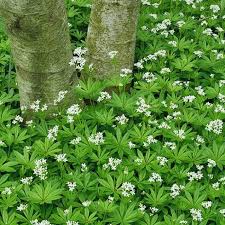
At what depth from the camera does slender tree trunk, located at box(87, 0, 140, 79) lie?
456cm

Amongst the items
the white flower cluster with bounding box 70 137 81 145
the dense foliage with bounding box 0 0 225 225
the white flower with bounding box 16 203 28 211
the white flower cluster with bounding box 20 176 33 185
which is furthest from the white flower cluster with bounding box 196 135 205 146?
the white flower with bounding box 16 203 28 211

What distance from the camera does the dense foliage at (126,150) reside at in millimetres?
3652

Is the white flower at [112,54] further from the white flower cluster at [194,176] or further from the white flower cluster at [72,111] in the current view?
the white flower cluster at [194,176]

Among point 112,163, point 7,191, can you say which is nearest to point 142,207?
point 112,163

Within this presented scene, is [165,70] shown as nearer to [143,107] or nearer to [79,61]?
[143,107]

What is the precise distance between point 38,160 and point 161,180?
2.95 feet

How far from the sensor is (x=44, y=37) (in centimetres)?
398

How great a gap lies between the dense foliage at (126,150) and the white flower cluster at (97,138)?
0.01m

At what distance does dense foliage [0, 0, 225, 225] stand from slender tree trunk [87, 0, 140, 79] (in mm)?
141

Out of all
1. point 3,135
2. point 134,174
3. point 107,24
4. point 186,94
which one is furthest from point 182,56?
point 3,135

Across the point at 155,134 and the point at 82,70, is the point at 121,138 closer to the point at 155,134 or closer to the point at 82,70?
the point at 155,134

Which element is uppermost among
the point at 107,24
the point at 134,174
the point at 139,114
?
the point at 107,24

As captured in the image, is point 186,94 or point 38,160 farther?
point 186,94

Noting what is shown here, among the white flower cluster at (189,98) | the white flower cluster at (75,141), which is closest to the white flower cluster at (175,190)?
the white flower cluster at (75,141)
